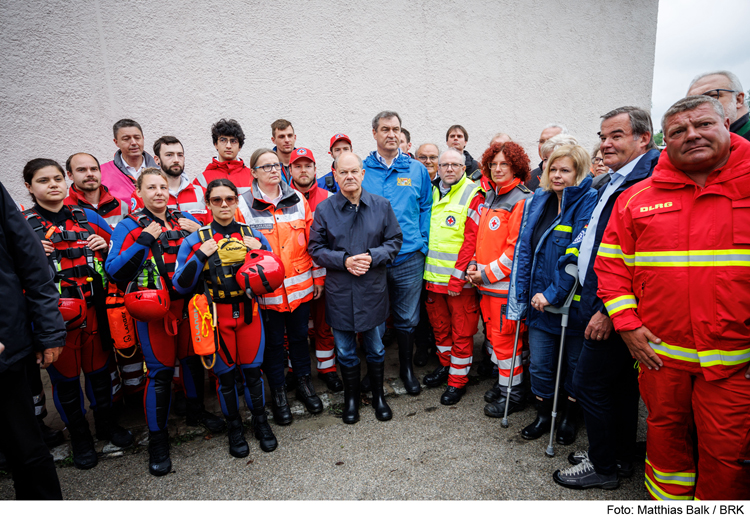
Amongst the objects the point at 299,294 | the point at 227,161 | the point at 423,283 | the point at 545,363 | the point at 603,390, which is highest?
the point at 227,161

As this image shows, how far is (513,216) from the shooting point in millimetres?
3307

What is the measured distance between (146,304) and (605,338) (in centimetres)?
303

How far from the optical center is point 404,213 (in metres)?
3.84

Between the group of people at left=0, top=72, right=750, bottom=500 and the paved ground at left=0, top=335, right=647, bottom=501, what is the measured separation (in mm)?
118

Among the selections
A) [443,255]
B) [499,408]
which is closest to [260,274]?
[443,255]

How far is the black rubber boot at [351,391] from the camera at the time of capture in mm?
3465

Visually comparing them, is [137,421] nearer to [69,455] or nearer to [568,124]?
[69,455]

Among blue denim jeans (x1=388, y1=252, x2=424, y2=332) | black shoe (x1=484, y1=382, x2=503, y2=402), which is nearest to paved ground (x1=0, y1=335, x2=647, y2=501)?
black shoe (x1=484, y1=382, x2=503, y2=402)

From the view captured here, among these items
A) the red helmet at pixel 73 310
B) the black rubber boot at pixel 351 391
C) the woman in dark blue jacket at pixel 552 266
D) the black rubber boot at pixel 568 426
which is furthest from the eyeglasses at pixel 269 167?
the black rubber boot at pixel 568 426

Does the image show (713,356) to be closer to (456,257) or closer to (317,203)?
(456,257)

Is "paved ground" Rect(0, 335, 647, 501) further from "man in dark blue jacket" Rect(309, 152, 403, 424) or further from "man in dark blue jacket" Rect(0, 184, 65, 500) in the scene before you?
"man in dark blue jacket" Rect(0, 184, 65, 500)

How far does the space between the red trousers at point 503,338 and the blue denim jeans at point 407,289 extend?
0.73 metres

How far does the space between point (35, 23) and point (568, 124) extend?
905 centimetres
